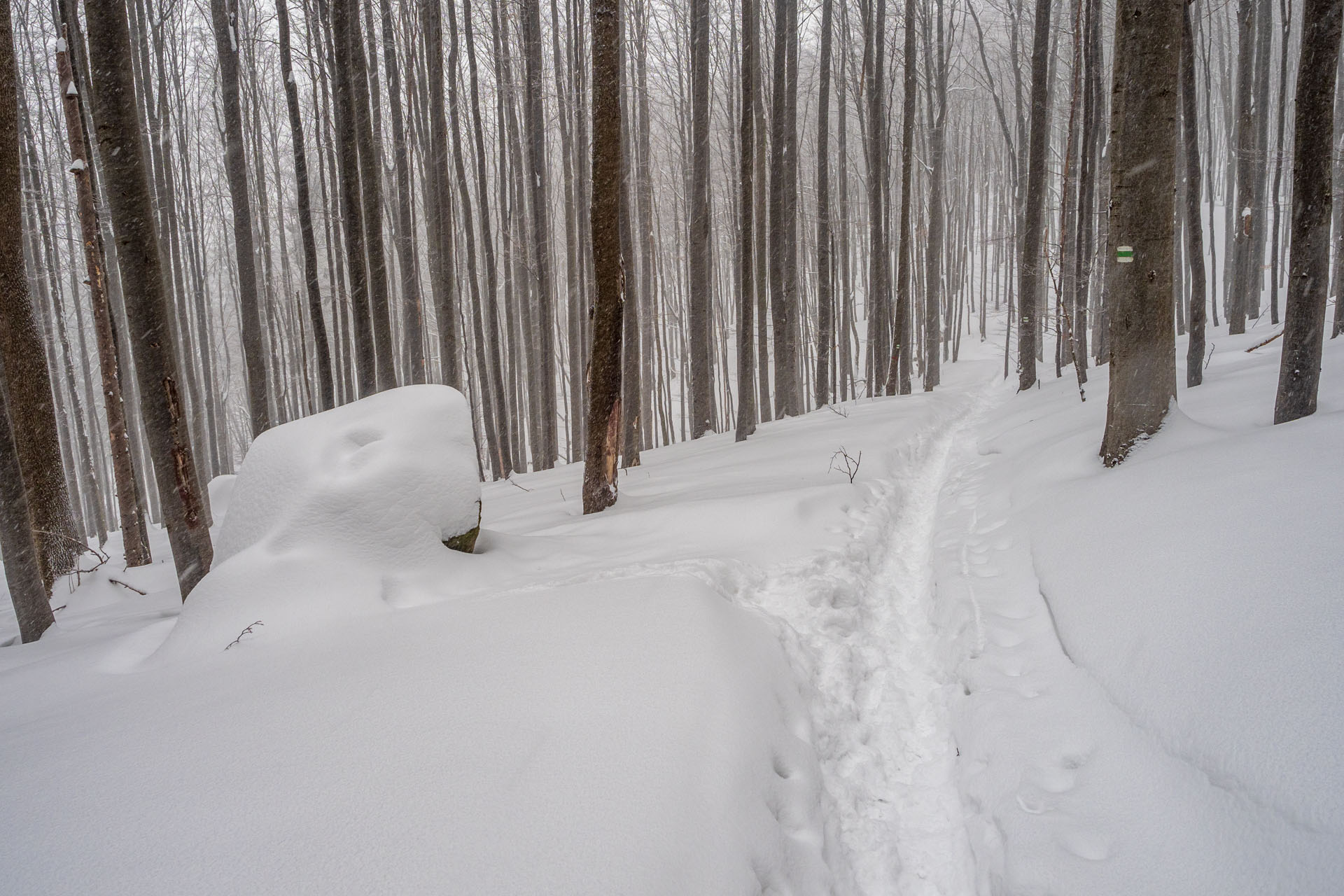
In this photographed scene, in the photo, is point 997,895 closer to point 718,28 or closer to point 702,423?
point 702,423

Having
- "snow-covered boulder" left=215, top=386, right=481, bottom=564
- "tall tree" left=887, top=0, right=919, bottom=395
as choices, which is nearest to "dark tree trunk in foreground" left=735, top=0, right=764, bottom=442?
"tall tree" left=887, top=0, right=919, bottom=395

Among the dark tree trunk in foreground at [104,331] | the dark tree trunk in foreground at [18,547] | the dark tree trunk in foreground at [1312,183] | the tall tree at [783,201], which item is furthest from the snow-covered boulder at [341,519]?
the tall tree at [783,201]

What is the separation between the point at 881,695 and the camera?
3.31m

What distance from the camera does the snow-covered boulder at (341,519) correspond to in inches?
136

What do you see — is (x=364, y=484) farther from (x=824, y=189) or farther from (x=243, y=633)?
Result: (x=824, y=189)

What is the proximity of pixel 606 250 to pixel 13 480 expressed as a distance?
15.9 ft

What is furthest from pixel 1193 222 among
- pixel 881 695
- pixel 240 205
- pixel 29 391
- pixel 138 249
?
pixel 240 205

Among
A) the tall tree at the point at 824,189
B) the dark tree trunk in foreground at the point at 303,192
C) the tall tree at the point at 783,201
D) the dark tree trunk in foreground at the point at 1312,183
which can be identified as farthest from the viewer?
the tall tree at the point at 824,189

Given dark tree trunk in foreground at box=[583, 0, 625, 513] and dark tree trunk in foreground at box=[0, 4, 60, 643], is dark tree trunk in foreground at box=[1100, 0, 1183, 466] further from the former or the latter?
dark tree trunk in foreground at box=[0, 4, 60, 643]

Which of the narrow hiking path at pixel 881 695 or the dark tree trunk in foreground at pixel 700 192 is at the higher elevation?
the dark tree trunk in foreground at pixel 700 192

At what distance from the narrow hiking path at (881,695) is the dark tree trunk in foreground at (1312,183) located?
2.90 meters

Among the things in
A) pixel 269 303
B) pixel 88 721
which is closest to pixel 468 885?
pixel 88 721

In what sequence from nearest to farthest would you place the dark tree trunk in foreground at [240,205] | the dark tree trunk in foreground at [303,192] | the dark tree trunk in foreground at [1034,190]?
the dark tree trunk in foreground at [240,205]
the dark tree trunk in foreground at [303,192]
the dark tree trunk in foreground at [1034,190]

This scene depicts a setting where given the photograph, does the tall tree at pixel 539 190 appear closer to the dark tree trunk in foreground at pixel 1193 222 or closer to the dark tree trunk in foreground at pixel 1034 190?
the dark tree trunk in foreground at pixel 1034 190
